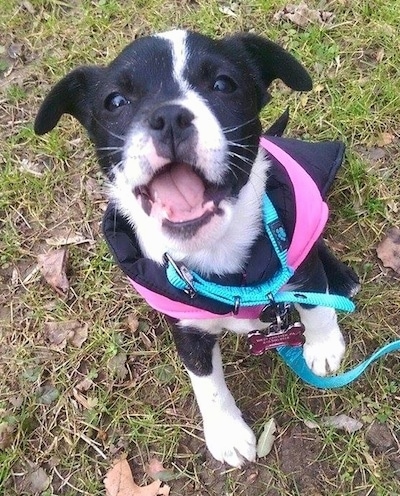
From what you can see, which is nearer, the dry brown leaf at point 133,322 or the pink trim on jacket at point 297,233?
the pink trim on jacket at point 297,233

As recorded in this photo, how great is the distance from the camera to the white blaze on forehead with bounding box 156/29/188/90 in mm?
2162

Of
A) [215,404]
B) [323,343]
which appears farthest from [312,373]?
[215,404]

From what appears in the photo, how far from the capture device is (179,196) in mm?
2049

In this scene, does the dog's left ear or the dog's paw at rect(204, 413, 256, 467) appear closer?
the dog's left ear

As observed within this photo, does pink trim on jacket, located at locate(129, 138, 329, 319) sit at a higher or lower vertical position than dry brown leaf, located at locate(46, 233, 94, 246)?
higher

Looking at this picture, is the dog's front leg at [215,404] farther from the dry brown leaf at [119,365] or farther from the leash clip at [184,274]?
the dry brown leaf at [119,365]

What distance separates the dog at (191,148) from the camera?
201 cm

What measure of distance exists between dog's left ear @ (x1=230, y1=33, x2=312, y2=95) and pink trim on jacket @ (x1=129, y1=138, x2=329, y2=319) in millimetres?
279

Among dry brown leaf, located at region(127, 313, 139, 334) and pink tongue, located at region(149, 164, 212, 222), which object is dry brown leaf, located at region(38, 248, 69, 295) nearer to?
dry brown leaf, located at region(127, 313, 139, 334)

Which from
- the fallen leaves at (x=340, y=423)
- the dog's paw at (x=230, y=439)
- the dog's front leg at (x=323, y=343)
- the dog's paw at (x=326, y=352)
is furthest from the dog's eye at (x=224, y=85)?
the fallen leaves at (x=340, y=423)

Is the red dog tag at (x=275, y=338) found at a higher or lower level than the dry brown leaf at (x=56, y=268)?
higher

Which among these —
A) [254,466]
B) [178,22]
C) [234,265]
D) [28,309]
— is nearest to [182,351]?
[234,265]

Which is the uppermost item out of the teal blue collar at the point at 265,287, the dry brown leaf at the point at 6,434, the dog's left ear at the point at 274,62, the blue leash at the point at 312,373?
the dog's left ear at the point at 274,62

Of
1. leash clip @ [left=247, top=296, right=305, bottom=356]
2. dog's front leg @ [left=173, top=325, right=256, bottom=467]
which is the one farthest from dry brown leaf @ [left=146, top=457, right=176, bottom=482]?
leash clip @ [left=247, top=296, right=305, bottom=356]
